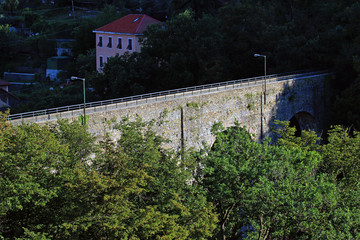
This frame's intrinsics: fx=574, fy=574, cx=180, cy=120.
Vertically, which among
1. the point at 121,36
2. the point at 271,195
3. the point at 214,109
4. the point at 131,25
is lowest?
the point at 271,195

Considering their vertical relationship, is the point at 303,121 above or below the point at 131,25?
below

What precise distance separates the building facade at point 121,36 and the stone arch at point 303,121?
2365 centimetres

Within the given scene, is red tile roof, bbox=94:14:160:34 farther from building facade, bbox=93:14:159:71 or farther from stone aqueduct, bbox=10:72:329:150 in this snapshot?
stone aqueduct, bbox=10:72:329:150

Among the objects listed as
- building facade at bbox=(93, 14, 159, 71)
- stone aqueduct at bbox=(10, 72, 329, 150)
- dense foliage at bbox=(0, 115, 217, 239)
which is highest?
building facade at bbox=(93, 14, 159, 71)

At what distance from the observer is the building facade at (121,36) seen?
228 ft

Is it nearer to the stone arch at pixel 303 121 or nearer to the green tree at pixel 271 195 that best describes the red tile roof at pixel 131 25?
the stone arch at pixel 303 121

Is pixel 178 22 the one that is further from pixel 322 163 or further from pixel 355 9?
pixel 322 163

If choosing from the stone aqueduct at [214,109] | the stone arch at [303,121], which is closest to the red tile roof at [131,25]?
the stone aqueduct at [214,109]

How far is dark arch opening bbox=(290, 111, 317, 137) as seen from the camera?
175 feet

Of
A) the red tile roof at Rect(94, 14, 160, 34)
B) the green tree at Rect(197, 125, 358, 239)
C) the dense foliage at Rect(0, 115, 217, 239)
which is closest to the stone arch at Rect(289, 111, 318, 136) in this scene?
the green tree at Rect(197, 125, 358, 239)

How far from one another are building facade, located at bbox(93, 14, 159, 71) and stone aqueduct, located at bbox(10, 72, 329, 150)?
21.9m

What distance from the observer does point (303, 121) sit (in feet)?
177

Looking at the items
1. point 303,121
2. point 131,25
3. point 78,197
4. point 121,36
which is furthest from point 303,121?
point 78,197

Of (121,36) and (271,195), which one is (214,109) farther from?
(121,36)
